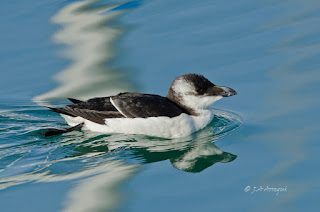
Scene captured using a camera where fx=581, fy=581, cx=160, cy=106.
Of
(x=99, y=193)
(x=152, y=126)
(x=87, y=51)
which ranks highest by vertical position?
(x=87, y=51)

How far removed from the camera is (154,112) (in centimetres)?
755

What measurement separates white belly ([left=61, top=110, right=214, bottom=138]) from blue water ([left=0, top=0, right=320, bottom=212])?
114mm

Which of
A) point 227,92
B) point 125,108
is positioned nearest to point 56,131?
point 125,108

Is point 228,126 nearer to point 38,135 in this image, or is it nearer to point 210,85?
point 210,85

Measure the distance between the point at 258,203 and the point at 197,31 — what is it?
5.53m

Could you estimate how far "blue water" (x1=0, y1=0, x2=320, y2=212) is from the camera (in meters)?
5.96

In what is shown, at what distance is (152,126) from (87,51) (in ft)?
11.1

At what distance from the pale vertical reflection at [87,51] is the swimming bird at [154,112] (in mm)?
1514

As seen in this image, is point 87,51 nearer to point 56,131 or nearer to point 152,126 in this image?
point 56,131

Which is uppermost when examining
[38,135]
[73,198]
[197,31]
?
[197,31]

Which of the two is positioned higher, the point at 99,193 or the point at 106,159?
the point at 106,159

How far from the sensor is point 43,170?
21.8 feet

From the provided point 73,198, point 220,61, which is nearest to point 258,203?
A: point 73,198

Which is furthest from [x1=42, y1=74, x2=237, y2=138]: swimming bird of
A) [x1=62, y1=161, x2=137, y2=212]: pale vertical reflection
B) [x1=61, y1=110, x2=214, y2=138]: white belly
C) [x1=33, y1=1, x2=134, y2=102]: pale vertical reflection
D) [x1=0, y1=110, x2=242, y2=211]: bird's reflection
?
[x1=33, y1=1, x2=134, y2=102]: pale vertical reflection
